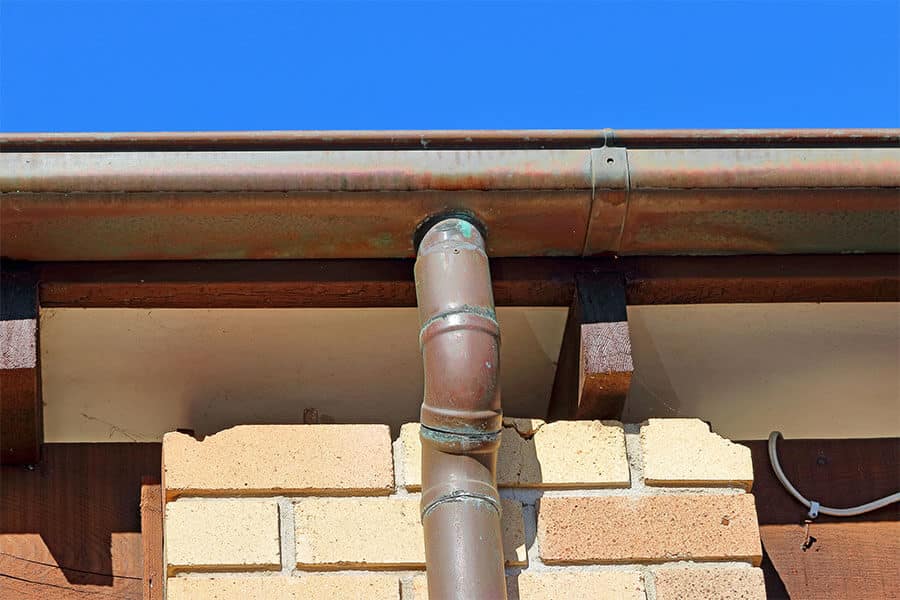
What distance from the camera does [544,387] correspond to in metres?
3.48

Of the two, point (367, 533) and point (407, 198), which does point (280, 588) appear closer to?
point (367, 533)

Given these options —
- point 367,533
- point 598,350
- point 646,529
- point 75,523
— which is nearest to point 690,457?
point 646,529

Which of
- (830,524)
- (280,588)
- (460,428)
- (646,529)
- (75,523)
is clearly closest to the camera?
(460,428)

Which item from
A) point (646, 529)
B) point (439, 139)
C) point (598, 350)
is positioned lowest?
point (646, 529)

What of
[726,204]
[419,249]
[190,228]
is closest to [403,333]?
[419,249]

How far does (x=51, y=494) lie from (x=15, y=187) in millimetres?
703

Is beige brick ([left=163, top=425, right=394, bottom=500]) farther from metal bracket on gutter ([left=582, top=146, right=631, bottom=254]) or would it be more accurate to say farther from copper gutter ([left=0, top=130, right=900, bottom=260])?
metal bracket on gutter ([left=582, top=146, right=631, bottom=254])

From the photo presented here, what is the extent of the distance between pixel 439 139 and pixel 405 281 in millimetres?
328

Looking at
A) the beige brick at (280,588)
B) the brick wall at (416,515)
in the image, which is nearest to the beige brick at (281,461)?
the brick wall at (416,515)

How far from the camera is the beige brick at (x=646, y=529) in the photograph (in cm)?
303

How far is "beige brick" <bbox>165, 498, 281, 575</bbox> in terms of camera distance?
297 centimetres

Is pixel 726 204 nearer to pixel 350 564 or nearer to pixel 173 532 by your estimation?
pixel 350 564

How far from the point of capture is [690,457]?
3.14 metres

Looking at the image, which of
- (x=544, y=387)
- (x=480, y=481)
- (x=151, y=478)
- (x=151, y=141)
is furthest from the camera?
(x=544, y=387)
